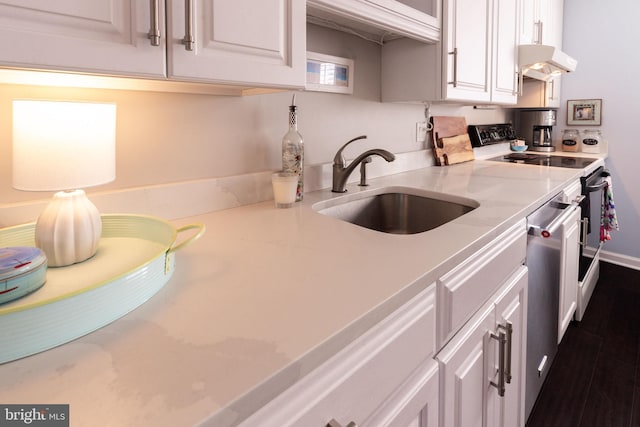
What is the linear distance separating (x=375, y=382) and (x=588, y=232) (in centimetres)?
208

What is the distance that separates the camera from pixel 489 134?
103 inches

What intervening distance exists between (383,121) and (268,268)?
1325 millimetres

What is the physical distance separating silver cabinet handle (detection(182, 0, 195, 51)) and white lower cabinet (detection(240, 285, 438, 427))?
0.61m

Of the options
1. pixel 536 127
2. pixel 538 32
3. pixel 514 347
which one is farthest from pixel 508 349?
pixel 536 127

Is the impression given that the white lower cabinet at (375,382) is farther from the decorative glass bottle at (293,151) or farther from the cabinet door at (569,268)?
the cabinet door at (569,268)

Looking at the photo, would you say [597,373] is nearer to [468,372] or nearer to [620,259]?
[468,372]

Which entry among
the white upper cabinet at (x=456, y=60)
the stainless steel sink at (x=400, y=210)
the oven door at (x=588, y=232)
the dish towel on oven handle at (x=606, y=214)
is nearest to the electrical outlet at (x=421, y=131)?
the white upper cabinet at (x=456, y=60)

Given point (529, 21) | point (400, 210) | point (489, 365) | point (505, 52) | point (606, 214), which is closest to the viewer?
point (489, 365)

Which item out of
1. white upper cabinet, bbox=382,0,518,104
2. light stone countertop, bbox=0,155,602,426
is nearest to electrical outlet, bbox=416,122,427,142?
white upper cabinet, bbox=382,0,518,104

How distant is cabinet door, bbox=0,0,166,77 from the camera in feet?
1.80

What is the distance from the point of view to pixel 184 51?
2.40ft

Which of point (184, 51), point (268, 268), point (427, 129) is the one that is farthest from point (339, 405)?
point (427, 129)

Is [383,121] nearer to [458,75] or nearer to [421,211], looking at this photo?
[458,75]

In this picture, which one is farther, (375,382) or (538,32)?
(538,32)
